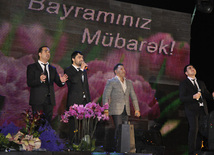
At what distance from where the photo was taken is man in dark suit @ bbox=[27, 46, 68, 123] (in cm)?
513

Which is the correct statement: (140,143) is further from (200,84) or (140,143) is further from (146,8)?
(146,8)

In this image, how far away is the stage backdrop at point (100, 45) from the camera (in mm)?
6305

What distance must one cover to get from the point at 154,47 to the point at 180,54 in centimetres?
67

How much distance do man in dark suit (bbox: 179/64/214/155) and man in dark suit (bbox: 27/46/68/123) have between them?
2117 millimetres

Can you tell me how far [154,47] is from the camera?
293 inches

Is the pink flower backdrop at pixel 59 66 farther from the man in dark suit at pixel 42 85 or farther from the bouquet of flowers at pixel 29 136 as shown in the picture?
the bouquet of flowers at pixel 29 136

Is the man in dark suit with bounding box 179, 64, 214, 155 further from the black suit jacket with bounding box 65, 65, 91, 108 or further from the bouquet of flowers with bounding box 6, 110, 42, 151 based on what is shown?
the bouquet of flowers with bounding box 6, 110, 42, 151

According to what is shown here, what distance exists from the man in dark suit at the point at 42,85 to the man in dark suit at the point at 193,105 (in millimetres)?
2117

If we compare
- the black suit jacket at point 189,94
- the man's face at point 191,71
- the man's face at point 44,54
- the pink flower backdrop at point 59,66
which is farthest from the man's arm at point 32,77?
the man's face at point 191,71

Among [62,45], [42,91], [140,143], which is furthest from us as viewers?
[62,45]

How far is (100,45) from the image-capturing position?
Result: 6996 mm

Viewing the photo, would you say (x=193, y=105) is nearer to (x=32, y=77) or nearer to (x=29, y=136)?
(x=32, y=77)

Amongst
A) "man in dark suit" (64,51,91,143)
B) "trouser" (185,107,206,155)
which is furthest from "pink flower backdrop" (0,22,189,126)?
"trouser" (185,107,206,155)

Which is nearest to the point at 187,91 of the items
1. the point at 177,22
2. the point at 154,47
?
the point at 154,47
